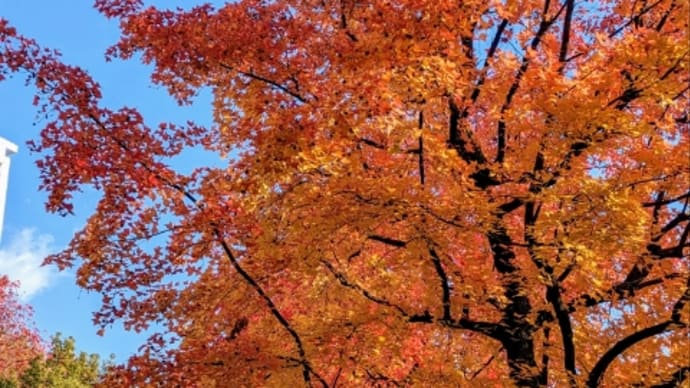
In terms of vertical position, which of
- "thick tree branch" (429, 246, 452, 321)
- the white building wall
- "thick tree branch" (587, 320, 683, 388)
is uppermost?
the white building wall

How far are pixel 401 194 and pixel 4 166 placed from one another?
88.6ft

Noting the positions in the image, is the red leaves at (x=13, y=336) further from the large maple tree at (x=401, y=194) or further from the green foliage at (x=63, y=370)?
the large maple tree at (x=401, y=194)

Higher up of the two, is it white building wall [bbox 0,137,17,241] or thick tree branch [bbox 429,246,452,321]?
white building wall [bbox 0,137,17,241]

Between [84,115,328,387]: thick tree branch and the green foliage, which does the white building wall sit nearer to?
the green foliage

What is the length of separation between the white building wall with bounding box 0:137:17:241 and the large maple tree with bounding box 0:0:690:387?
22049mm

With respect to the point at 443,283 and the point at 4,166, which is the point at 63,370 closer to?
the point at 4,166

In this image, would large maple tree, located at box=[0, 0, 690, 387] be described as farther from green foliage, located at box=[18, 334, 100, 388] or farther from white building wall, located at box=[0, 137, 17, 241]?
white building wall, located at box=[0, 137, 17, 241]

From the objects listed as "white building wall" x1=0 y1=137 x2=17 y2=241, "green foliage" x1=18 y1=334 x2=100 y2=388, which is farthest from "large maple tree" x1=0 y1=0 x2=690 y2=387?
"white building wall" x1=0 y1=137 x2=17 y2=241

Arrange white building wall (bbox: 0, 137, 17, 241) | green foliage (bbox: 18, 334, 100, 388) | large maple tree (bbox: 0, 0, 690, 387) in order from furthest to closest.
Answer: white building wall (bbox: 0, 137, 17, 241)
green foliage (bbox: 18, 334, 100, 388)
large maple tree (bbox: 0, 0, 690, 387)

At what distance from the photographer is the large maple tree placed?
6.15 meters

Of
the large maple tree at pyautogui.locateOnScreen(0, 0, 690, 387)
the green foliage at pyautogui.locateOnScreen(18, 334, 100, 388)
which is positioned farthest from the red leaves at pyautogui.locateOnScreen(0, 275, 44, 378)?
the large maple tree at pyautogui.locateOnScreen(0, 0, 690, 387)

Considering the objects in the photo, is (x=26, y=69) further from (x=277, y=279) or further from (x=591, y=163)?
(x=591, y=163)

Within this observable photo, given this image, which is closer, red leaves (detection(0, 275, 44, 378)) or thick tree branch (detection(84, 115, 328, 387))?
thick tree branch (detection(84, 115, 328, 387))

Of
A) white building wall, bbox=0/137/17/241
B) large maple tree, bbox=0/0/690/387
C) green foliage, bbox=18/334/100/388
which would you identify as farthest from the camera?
white building wall, bbox=0/137/17/241
